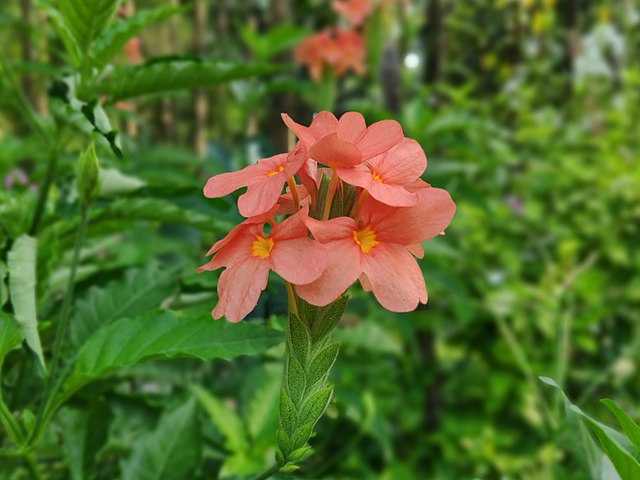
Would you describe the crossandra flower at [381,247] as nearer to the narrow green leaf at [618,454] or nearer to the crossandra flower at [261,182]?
the crossandra flower at [261,182]

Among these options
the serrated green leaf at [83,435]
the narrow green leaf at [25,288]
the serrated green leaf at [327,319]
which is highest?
the serrated green leaf at [327,319]

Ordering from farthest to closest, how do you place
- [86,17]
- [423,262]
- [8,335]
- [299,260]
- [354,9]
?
[354,9]
[423,262]
[86,17]
[8,335]
[299,260]

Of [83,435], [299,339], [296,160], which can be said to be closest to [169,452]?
[83,435]

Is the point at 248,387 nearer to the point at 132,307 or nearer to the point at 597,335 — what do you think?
the point at 132,307

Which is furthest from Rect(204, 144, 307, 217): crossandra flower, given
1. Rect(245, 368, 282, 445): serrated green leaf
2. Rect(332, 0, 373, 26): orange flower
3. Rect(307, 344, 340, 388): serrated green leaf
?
Rect(332, 0, 373, 26): orange flower

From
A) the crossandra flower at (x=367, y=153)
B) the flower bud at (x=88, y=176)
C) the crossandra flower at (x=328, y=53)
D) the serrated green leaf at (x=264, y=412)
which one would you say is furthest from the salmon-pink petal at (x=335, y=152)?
the crossandra flower at (x=328, y=53)

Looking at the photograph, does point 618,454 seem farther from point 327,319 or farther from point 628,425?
point 327,319

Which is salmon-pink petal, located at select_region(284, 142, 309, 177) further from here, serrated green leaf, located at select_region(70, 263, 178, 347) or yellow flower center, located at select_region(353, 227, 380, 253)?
serrated green leaf, located at select_region(70, 263, 178, 347)
